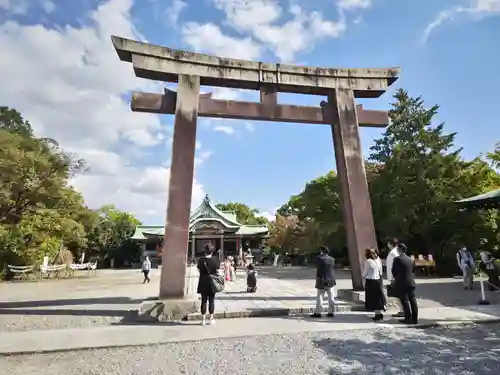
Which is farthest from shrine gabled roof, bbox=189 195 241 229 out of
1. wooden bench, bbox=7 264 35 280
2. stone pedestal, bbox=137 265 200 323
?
stone pedestal, bbox=137 265 200 323

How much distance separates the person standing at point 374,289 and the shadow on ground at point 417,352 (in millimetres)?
870

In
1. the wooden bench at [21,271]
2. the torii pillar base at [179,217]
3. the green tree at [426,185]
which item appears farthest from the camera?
the wooden bench at [21,271]

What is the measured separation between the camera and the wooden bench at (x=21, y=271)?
22.8 m

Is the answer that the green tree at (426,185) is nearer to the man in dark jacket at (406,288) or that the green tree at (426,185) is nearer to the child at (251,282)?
the child at (251,282)

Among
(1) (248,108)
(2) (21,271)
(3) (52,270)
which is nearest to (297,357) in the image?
(1) (248,108)

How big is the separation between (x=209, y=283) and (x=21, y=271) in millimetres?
21026

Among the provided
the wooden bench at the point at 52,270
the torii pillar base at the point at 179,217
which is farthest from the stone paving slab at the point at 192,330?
the wooden bench at the point at 52,270

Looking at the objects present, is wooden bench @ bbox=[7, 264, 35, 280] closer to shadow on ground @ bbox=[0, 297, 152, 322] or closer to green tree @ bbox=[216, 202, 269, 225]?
shadow on ground @ bbox=[0, 297, 152, 322]

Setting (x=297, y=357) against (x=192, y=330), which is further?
(x=192, y=330)

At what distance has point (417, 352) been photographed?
5414 mm

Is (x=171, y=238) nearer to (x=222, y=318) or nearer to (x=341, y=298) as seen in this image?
(x=222, y=318)

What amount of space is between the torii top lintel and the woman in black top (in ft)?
15.3

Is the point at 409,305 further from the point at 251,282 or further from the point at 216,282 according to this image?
the point at 251,282

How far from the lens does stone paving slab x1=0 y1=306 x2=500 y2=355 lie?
6.16m
